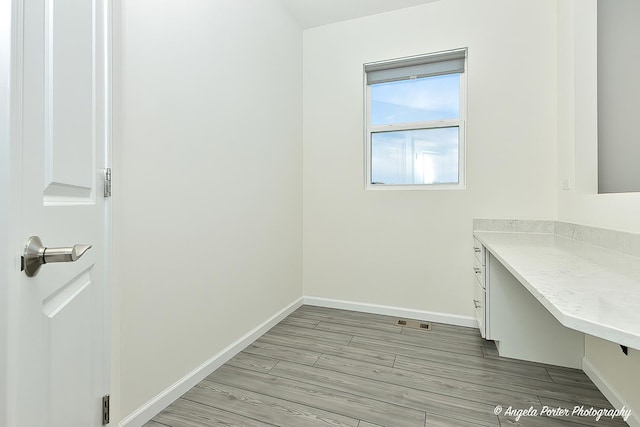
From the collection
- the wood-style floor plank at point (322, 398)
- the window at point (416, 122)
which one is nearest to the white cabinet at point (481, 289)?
the window at point (416, 122)

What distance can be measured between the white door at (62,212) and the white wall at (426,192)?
7.34 feet

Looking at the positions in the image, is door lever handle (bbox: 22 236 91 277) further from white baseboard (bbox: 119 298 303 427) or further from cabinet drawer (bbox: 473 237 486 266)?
cabinet drawer (bbox: 473 237 486 266)

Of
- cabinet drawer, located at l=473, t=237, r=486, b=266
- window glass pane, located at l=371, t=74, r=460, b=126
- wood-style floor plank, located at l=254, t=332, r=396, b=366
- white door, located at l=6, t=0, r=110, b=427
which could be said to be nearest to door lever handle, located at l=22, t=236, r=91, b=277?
white door, located at l=6, t=0, r=110, b=427

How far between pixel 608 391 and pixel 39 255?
259 cm

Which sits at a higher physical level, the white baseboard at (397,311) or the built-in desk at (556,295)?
the built-in desk at (556,295)

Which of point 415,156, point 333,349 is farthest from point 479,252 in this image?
point 333,349

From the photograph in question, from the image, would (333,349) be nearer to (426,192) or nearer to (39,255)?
(426,192)

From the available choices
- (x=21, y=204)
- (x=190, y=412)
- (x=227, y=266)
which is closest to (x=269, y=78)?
(x=227, y=266)

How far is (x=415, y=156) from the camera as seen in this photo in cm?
300

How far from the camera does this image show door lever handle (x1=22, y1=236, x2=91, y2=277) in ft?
2.34

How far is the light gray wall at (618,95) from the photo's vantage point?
200cm

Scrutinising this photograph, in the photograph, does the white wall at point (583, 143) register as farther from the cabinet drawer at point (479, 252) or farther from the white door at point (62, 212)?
the white door at point (62, 212)

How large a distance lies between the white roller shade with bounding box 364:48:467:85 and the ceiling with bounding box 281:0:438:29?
1.55 feet

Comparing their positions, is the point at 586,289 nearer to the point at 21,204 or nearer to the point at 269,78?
the point at 21,204
